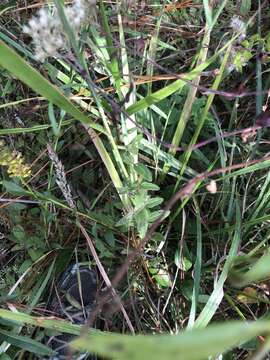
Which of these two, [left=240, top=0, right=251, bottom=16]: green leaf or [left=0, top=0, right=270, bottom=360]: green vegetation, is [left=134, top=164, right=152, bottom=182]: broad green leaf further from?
[left=240, top=0, right=251, bottom=16]: green leaf

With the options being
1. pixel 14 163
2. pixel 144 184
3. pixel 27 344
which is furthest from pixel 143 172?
pixel 27 344

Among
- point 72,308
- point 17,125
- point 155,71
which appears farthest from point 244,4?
point 72,308

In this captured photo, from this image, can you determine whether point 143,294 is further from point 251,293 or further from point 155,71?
point 155,71

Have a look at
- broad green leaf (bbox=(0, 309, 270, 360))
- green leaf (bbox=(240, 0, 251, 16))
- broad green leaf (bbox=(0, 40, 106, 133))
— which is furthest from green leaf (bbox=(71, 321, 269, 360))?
green leaf (bbox=(240, 0, 251, 16))

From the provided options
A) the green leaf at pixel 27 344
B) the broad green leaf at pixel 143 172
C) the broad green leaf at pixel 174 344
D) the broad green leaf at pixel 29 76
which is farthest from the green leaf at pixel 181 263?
the broad green leaf at pixel 174 344

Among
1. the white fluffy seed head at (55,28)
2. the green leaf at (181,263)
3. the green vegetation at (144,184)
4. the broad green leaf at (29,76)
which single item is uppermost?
the white fluffy seed head at (55,28)

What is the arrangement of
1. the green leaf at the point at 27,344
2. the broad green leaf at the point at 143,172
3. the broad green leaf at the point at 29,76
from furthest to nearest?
the green leaf at the point at 27,344 → the broad green leaf at the point at 143,172 → the broad green leaf at the point at 29,76

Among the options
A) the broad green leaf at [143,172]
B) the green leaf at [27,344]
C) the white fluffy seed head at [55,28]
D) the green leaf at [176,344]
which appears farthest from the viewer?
the green leaf at [27,344]

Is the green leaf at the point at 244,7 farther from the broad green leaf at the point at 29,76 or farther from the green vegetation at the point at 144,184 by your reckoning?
the broad green leaf at the point at 29,76
